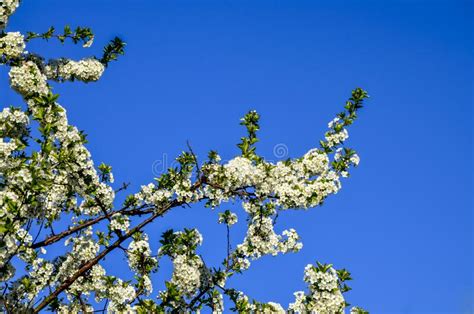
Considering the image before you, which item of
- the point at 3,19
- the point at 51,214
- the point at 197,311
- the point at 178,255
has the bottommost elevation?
the point at 197,311

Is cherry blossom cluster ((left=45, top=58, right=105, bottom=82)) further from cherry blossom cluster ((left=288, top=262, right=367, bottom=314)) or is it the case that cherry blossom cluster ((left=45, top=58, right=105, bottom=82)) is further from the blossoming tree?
cherry blossom cluster ((left=288, top=262, right=367, bottom=314))

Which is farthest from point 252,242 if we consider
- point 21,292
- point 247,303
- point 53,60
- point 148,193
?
point 53,60

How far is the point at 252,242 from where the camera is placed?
11.7 meters

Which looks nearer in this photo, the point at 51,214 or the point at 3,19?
the point at 3,19

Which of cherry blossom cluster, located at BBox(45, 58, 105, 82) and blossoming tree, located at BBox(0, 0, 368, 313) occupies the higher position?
cherry blossom cluster, located at BBox(45, 58, 105, 82)

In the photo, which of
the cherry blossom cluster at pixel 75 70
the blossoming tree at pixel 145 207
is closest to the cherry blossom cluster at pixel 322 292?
the blossoming tree at pixel 145 207

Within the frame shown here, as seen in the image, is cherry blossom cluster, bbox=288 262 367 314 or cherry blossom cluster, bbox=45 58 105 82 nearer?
cherry blossom cluster, bbox=288 262 367 314

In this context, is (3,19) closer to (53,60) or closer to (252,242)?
(53,60)

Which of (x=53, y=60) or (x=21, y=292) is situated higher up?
(x=53, y=60)

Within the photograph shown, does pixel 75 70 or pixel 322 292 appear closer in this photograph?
pixel 322 292

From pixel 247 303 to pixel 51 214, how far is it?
13.0 feet

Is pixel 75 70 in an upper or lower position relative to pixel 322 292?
upper

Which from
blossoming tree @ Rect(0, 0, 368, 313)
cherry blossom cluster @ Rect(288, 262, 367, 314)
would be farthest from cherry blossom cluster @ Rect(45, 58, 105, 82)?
cherry blossom cluster @ Rect(288, 262, 367, 314)

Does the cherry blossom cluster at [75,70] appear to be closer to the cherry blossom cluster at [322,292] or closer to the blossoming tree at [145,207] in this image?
the blossoming tree at [145,207]
